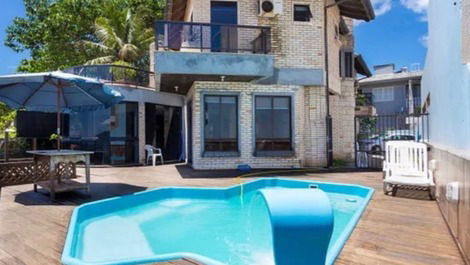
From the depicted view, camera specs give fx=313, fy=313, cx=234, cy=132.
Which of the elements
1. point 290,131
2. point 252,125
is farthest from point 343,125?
point 252,125

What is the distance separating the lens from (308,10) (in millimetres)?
11867

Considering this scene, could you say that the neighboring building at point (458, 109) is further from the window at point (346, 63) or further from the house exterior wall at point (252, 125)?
the window at point (346, 63)

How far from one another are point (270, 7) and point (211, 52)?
9.86ft

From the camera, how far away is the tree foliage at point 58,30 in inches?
804

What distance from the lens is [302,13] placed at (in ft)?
38.9

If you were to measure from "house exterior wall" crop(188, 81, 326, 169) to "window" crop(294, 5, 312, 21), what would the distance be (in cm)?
263

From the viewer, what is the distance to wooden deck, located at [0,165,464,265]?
3344 mm

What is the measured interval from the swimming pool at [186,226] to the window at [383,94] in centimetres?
2677

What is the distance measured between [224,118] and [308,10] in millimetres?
5213

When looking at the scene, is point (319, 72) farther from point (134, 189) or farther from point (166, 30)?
point (134, 189)

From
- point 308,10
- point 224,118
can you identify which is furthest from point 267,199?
point 308,10

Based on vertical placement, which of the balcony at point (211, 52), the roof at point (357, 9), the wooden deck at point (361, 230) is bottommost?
the wooden deck at point (361, 230)

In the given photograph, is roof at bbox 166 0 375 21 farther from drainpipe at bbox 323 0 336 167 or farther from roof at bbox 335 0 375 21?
drainpipe at bbox 323 0 336 167

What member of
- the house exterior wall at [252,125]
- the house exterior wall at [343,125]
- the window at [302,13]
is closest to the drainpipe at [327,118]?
the house exterior wall at [252,125]
